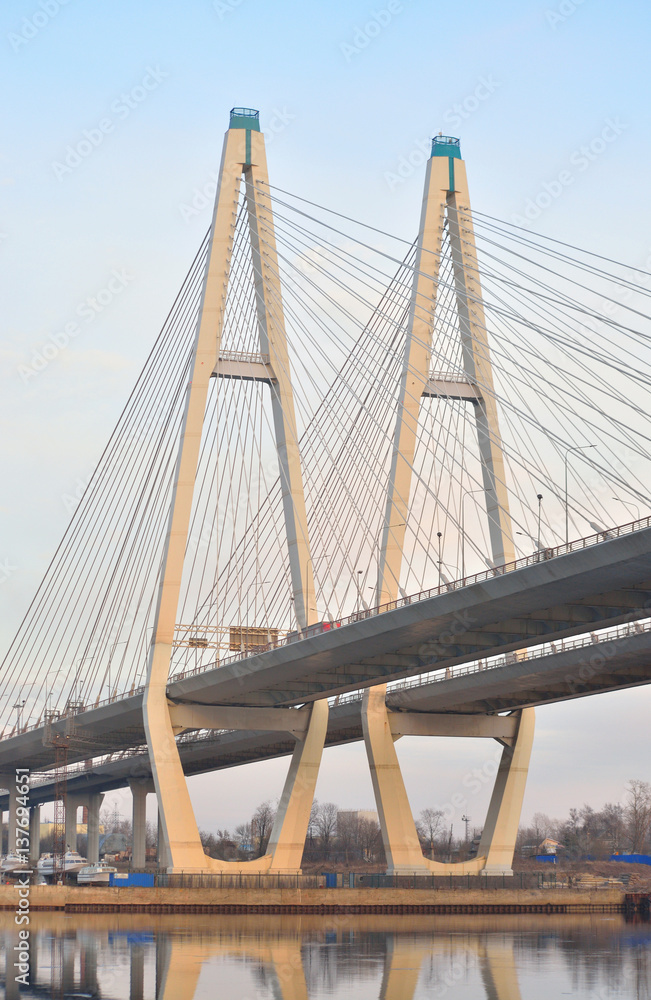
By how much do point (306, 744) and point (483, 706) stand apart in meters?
8.04

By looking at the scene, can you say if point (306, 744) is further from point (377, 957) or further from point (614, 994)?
point (614, 994)

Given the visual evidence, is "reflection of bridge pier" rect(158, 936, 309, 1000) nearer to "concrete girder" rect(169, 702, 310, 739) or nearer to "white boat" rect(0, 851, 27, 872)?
"concrete girder" rect(169, 702, 310, 739)

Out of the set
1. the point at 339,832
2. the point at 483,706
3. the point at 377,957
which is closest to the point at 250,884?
the point at 483,706

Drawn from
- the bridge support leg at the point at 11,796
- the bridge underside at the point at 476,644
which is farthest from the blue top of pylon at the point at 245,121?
the bridge support leg at the point at 11,796

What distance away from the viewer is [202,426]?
49844mm

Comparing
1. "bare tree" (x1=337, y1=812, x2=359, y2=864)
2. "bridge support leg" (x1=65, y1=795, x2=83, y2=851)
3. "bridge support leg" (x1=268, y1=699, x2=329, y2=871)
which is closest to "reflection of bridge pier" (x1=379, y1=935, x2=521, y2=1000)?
"bridge support leg" (x1=268, y1=699, x2=329, y2=871)

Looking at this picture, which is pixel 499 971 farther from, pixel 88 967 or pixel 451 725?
pixel 451 725

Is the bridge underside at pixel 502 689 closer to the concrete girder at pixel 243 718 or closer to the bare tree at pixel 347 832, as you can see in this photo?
the concrete girder at pixel 243 718

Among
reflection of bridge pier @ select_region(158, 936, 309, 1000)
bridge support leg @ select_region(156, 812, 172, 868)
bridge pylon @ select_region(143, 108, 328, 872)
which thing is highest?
bridge pylon @ select_region(143, 108, 328, 872)

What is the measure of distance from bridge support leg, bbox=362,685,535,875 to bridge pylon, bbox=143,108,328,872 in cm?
604

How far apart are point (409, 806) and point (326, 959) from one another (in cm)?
2731

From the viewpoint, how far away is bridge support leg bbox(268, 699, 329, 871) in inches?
2104

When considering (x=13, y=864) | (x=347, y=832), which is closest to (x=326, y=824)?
(x=347, y=832)

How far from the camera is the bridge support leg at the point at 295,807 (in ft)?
175
